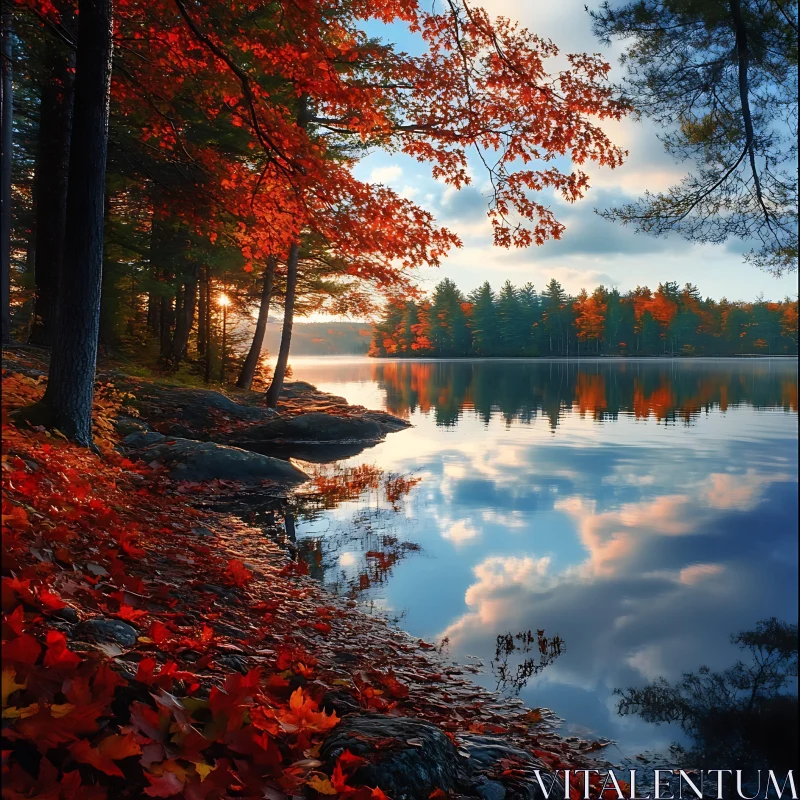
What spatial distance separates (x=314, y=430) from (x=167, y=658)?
48.0 feet

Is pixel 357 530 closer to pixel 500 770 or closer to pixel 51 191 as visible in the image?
pixel 500 770

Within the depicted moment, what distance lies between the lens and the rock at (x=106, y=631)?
3.35 meters

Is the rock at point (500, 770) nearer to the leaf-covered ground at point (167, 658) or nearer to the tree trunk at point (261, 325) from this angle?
the leaf-covered ground at point (167, 658)

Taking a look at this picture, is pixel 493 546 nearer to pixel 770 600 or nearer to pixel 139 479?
pixel 770 600

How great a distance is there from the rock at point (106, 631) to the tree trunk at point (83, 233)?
15.8 ft

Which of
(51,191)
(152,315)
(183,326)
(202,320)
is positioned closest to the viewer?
(51,191)

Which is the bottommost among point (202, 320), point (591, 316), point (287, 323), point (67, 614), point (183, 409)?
point (67, 614)

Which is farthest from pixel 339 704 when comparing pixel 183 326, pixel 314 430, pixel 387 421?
pixel 183 326

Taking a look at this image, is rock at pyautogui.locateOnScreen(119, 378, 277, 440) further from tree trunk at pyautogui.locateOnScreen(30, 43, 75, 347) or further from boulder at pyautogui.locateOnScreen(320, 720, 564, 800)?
boulder at pyautogui.locateOnScreen(320, 720, 564, 800)

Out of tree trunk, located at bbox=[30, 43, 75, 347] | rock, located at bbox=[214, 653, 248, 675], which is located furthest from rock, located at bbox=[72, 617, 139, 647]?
tree trunk, located at bbox=[30, 43, 75, 347]

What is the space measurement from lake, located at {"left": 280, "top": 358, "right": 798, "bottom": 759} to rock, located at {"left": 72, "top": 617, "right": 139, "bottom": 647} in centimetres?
318

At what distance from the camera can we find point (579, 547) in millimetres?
9359

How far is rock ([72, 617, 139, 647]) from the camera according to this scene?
335 centimetres

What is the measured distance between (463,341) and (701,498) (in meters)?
98.1
